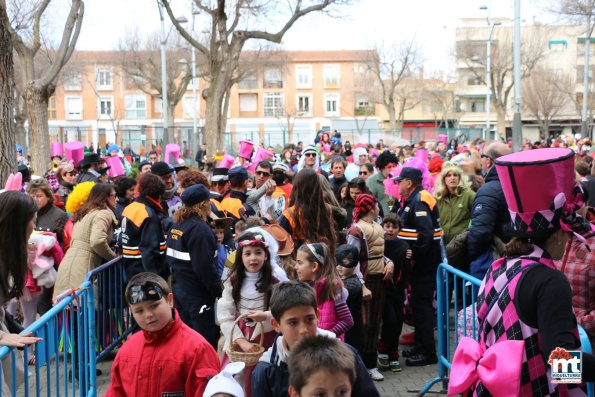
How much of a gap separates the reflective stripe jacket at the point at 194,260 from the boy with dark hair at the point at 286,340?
2175 mm

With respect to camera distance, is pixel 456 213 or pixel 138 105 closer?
pixel 456 213

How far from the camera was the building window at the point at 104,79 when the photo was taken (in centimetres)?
7478

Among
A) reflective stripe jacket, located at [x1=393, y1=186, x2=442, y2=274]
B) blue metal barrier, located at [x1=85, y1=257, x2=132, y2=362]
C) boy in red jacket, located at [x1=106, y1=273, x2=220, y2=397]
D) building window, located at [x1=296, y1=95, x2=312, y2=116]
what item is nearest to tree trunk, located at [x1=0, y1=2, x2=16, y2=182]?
blue metal barrier, located at [x1=85, y1=257, x2=132, y2=362]

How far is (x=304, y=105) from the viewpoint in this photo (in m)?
86.0

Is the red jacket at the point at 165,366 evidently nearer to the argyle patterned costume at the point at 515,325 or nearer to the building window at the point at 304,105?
the argyle patterned costume at the point at 515,325

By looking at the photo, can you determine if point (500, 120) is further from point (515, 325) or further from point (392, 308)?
point (515, 325)

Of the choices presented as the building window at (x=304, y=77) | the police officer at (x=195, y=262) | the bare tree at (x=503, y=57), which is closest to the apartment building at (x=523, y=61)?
the bare tree at (x=503, y=57)

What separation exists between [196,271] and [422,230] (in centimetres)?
253

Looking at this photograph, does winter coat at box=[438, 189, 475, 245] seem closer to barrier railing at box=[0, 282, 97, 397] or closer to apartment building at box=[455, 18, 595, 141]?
barrier railing at box=[0, 282, 97, 397]

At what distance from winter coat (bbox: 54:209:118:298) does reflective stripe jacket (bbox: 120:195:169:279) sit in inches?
9.5

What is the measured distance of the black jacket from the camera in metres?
6.29

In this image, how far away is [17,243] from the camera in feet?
13.5

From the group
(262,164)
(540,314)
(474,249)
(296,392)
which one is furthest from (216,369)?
(262,164)

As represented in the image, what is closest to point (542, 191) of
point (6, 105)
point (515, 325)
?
point (515, 325)
